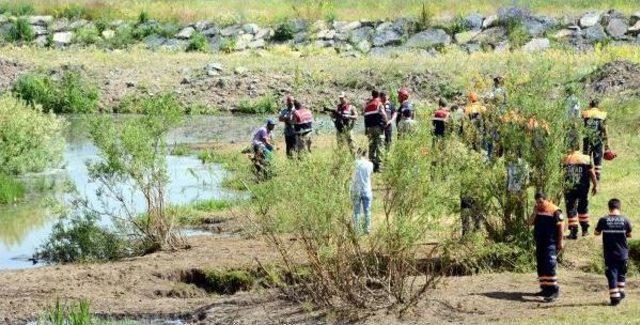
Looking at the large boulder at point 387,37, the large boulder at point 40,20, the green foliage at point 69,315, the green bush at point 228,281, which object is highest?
the large boulder at point 40,20

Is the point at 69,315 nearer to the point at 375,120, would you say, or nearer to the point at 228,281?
the point at 228,281

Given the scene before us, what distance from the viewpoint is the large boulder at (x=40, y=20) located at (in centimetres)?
7838

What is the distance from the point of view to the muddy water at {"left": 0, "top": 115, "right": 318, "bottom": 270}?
26.2 m

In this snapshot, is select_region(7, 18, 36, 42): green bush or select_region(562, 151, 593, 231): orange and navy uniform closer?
select_region(562, 151, 593, 231): orange and navy uniform

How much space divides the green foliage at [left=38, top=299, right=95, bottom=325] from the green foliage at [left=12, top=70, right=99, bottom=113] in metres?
34.7

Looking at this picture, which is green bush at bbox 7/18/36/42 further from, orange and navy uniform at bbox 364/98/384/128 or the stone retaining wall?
orange and navy uniform at bbox 364/98/384/128

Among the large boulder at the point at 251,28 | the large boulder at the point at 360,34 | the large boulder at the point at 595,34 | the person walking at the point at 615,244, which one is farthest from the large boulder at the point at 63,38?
the person walking at the point at 615,244

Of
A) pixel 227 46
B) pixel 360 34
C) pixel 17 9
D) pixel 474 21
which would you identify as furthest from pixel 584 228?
pixel 17 9

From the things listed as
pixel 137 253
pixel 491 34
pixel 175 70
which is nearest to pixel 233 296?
pixel 137 253

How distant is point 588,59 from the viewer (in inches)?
2169

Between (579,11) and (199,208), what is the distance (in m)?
42.7

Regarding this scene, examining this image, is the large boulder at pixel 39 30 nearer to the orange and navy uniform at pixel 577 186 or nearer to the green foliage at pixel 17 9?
the green foliage at pixel 17 9

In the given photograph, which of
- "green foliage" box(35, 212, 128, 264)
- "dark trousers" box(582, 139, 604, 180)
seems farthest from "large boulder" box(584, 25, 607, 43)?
"green foliage" box(35, 212, 128, 264)

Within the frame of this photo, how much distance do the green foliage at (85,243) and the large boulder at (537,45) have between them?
126 feet
